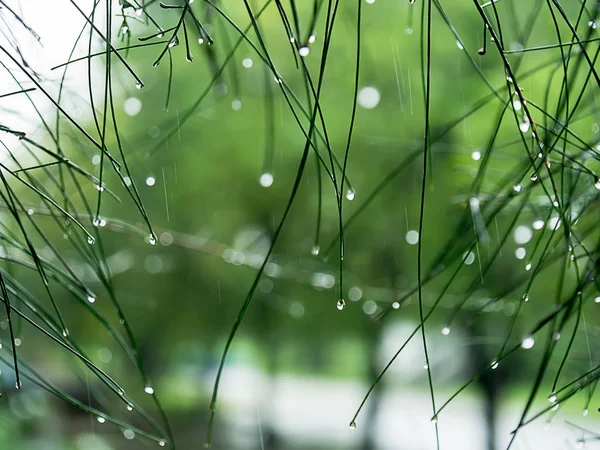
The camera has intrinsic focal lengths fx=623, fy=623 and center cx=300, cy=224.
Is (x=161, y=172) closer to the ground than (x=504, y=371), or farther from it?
farther from it

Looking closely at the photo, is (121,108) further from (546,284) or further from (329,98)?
(546,284)

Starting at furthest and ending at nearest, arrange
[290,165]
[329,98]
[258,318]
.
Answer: [258,318] < [290,165] < [329,98]

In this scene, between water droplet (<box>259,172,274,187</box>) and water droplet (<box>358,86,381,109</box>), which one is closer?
water droplet (<box>259,172,274,187</box>)

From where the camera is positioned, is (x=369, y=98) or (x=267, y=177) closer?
(x=267, y=177)

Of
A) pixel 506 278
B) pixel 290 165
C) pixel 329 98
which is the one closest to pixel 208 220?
pixel 290 165

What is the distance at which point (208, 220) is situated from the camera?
2.67 meters

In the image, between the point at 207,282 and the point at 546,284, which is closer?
the point at 546,284

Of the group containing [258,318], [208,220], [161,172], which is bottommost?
[258,318]

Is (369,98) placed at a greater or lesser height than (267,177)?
greater

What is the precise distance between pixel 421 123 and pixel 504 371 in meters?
1.36

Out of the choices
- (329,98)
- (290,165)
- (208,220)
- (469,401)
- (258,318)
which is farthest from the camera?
(469,401)

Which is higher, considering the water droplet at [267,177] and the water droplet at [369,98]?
the water droplet at [369,98]

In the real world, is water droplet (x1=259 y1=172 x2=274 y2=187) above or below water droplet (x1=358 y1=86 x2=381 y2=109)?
below

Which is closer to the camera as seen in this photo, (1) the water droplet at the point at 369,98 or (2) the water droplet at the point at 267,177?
(2) the water droplet at the point at 267,177
